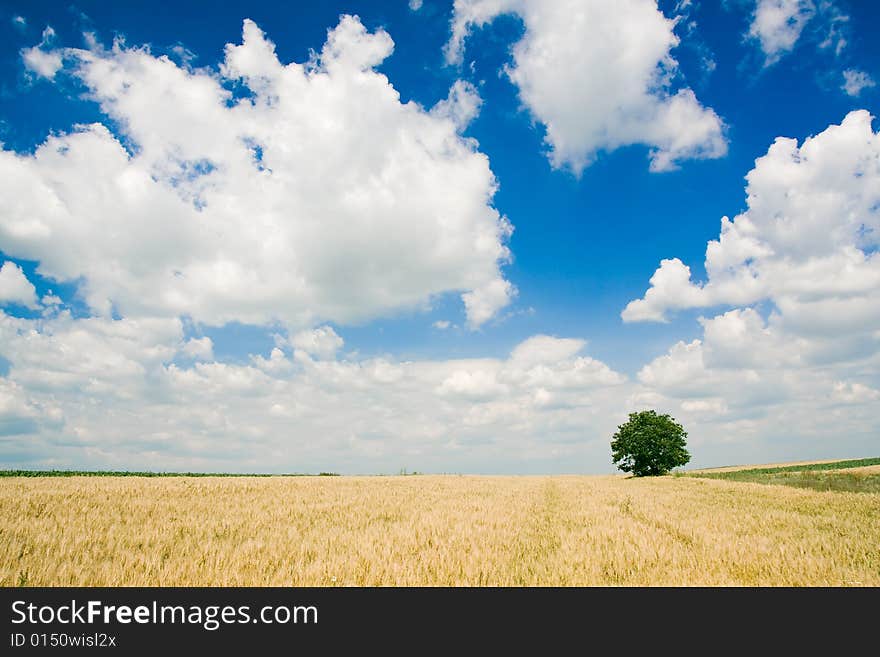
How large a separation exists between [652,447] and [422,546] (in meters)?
62.5

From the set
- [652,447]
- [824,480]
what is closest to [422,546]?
[824,480]

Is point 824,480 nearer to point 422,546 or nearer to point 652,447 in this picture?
point 652,447

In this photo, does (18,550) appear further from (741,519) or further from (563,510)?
(741,519)

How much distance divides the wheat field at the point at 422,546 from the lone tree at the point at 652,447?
49.6 m

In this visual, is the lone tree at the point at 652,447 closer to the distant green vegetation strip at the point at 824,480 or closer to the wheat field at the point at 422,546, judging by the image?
the distant green vegetation strip at the point at 824,480

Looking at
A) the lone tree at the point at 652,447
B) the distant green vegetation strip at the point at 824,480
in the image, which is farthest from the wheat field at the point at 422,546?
the lone tree at the point at 652,447

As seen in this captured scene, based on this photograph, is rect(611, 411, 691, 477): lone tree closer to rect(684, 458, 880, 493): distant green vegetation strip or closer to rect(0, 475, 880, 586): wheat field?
rect(684, 458, 880, 493): distant green vegetation strip

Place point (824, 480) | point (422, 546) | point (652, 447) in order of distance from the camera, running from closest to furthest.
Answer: point (422, 546)
point (824, 480)
point (652, 447)

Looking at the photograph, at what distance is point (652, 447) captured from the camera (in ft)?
208

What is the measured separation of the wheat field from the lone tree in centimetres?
4963
